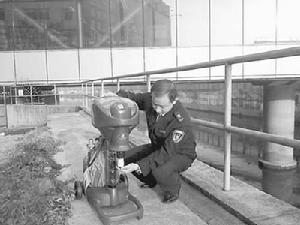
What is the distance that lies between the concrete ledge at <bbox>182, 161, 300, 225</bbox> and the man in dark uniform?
1.24 ft

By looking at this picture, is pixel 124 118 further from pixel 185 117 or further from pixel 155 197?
pixel 155 197

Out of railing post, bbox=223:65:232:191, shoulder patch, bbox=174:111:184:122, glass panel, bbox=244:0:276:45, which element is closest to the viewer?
shoulder patch, bbox=174:111:184:122

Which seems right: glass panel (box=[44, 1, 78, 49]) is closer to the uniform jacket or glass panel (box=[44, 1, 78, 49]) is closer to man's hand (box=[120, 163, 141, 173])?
the uniform jacket

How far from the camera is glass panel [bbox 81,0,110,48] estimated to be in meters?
16.1

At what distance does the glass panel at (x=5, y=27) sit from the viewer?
52.6ft

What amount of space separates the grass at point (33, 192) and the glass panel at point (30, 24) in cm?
1287

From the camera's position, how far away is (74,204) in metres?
2.73

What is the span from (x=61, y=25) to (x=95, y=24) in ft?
5.42

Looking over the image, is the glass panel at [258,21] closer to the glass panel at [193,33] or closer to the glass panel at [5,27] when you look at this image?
the glass panel at [193,33]

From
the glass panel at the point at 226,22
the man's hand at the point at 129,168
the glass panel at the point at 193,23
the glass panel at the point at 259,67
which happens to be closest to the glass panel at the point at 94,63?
the glass panel at the point at 193,23

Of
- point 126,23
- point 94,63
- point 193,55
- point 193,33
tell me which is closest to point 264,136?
point 193,55

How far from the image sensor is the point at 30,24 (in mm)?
16203

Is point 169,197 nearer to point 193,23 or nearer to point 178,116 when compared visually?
point 178,116

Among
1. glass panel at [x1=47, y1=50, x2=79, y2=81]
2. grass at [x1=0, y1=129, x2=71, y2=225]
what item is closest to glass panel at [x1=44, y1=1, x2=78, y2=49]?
glass panel at [x1=47, y1=50, x2=79, y2=81]
